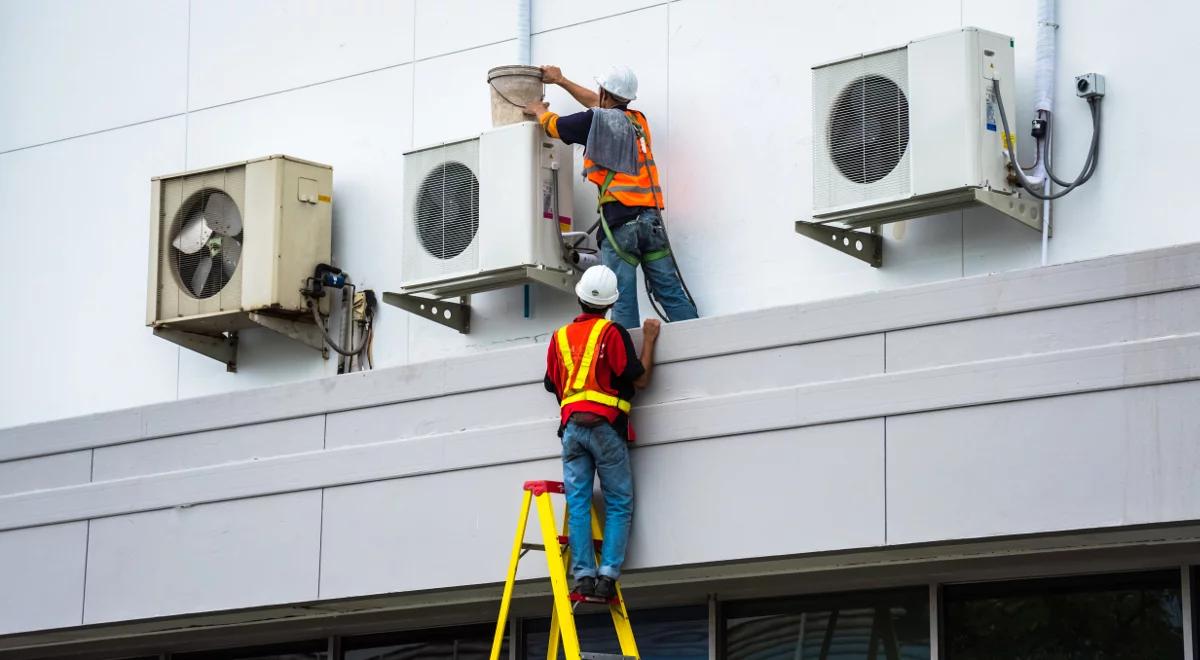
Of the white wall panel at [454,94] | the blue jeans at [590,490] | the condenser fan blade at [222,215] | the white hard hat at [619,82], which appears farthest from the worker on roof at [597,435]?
the condenser fan blade at [222,215]

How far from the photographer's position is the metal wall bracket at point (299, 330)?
14.0 m

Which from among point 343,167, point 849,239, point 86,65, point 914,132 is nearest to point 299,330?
point 343,167

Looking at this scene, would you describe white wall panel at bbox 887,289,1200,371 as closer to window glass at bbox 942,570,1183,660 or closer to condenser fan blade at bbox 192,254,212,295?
window glass at bbox 942,570,1183,660

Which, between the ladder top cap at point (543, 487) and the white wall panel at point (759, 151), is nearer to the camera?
the ladder top cap at point (543, 487)

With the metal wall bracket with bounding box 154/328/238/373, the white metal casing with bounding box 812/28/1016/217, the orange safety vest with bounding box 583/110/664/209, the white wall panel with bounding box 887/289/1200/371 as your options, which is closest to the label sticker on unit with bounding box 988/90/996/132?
the white metal casing with bounding box 812/28/1016/217

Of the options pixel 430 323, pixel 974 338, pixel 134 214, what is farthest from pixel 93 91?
pixel 974 338

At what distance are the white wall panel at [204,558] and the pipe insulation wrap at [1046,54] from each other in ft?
16.2

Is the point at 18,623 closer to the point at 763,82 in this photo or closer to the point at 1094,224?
the point at 763,82

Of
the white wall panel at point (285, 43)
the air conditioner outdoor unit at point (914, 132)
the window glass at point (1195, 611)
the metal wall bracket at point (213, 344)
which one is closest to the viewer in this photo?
the window glass at point (1195, 611)

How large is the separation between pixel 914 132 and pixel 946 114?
20cm

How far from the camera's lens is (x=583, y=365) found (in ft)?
36.6

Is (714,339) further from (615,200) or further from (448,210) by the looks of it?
(448,210)

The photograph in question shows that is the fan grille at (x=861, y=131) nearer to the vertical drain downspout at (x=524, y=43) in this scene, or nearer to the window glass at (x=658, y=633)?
the vertical drain downspout at (x=524, y=43)

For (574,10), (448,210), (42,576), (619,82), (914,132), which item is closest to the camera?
(914,132)
